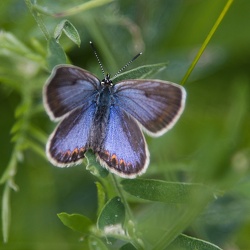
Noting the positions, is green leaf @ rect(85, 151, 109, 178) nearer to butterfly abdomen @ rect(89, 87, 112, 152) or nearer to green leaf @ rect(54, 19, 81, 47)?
butterfly abdomen @ rect(89, 87, 112, 152)

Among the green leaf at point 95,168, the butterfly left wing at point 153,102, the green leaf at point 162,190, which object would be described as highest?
the butterfly left wing at point 153,102

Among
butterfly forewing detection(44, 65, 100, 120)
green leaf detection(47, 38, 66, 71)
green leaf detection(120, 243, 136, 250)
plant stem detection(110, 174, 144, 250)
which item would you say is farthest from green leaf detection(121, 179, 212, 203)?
green leaf detection(47, 38, 66, 71)

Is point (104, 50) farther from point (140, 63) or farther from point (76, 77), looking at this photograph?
point (76, 77)

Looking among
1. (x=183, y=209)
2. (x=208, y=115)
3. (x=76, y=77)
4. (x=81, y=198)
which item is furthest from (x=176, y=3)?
(x=183, y=209)

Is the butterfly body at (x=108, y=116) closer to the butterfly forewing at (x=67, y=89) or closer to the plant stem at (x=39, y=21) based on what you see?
the butterfly forewing at (x=67, y=89)

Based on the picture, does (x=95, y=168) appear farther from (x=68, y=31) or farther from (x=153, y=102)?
(x=68, y=31)

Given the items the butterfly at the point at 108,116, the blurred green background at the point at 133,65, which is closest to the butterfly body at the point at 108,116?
the butterfly at the point at 108,116
